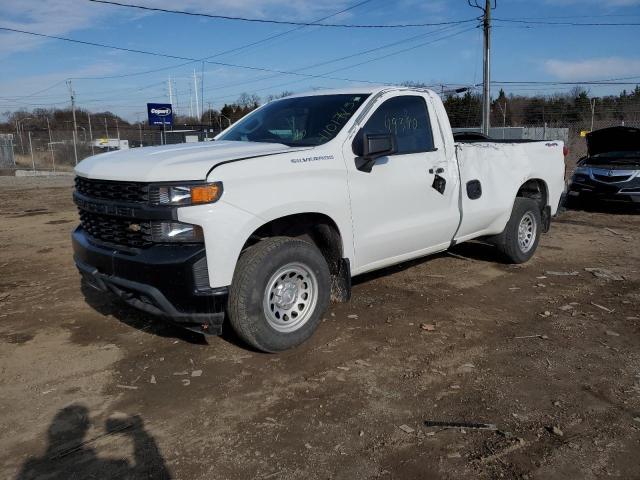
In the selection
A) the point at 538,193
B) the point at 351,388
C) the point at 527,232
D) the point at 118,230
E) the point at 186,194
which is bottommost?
the point at 351,388

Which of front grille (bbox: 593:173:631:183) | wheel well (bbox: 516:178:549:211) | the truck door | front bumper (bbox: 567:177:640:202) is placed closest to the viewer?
the truck door

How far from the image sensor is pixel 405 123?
5215 millimetres

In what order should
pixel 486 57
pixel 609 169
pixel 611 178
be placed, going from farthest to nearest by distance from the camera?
pixel 486 57 < pixel 609 169 < pixel 611 178

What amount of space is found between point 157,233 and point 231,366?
1.14m

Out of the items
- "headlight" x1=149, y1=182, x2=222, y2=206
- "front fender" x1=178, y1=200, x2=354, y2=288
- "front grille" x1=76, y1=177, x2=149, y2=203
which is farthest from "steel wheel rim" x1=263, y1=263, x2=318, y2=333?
"front grille" x1=76, y1=177, x2=149, y2=203

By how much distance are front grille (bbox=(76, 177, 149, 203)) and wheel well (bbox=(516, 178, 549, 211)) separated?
504 centimetres

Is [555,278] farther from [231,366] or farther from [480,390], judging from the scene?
[231,366]

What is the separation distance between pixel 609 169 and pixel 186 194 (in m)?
10.0

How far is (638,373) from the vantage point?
3.92m

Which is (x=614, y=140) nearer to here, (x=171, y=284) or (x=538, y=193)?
(x=538, y=193)


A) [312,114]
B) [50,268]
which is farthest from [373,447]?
[50,268]

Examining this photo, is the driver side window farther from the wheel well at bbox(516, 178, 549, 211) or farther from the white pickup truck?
the wheel well at bbox(516, 178, 549, 211)

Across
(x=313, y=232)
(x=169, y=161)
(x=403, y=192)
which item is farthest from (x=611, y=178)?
(x=169, y=161)

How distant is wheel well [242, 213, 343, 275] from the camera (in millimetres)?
4285
